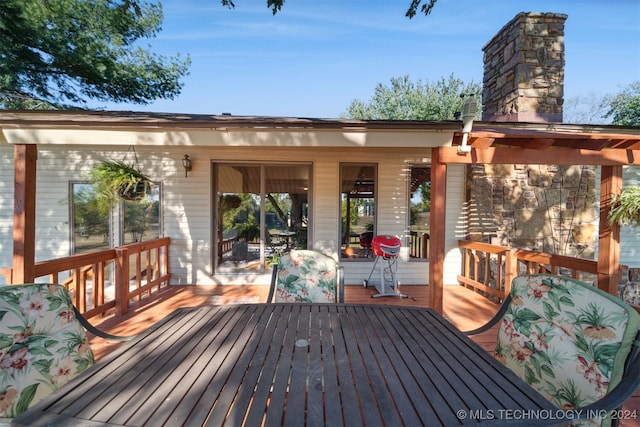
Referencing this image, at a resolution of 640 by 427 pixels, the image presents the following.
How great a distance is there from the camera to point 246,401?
1030mm

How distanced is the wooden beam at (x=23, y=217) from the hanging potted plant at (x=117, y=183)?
0.71 meters

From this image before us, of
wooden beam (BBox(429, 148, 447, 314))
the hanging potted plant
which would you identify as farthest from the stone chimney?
the hanging potted plant

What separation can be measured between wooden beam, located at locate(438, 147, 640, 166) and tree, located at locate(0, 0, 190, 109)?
811 centimetres

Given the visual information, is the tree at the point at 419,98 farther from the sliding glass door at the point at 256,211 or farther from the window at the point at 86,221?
the window at the point at 86,221

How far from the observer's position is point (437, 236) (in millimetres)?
3098

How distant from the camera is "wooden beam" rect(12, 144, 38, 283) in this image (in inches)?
107

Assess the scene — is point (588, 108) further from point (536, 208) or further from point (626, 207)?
point (626, 207)

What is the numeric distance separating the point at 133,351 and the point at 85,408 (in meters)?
0.40

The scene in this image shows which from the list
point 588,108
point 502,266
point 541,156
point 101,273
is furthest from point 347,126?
point 588,108

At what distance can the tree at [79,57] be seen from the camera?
7.25 m

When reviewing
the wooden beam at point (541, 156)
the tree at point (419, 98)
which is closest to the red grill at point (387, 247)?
the wooden beam at point (541, 156)

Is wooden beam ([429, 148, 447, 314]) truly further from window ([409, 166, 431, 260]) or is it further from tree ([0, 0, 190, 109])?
tree ([0, 0, 190, 109])

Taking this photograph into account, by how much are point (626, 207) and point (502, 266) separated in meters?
1.78

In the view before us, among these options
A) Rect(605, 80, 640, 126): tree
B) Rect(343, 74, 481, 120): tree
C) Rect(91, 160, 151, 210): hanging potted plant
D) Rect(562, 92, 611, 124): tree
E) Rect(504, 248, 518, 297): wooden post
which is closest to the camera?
Rect(91, 160, 151, 210): hanging potted plant
